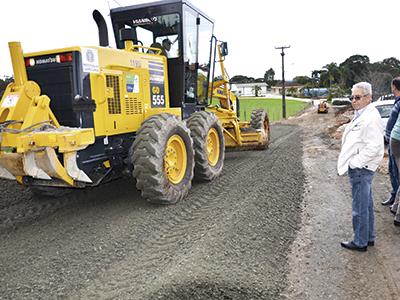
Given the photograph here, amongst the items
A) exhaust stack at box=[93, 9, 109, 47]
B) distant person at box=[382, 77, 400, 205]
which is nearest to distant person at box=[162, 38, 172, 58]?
exhaust stack at box=[93, 9, 109, 47]

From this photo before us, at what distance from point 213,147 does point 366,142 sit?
3782 mm

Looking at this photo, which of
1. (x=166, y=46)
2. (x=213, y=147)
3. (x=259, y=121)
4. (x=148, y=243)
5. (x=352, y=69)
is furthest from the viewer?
(x=352, y=69)

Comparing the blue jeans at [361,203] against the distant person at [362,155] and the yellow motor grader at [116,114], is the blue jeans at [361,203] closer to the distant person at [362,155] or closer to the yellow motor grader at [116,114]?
the distant person at [362,155]

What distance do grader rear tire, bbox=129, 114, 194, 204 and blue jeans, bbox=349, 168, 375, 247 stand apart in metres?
2.36

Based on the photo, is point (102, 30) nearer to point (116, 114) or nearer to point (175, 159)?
point (116, 114)

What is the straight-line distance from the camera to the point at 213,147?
7195 mm

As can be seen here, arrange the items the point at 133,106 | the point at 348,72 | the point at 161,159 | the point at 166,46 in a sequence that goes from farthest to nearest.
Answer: the point at 348,72 → the point at 166,46 → the point at 133,106 → the point at 161,159

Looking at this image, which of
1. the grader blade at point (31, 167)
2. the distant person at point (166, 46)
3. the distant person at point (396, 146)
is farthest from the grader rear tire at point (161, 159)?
the distant person at point (396, 146)

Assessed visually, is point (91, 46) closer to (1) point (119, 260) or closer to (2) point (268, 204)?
(1) point (119, 260)

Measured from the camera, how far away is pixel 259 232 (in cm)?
425

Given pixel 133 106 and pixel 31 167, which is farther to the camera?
pixel 133 106

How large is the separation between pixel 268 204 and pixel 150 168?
1.71 meters

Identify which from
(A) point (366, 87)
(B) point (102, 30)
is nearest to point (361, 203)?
(A) point (366, 87)

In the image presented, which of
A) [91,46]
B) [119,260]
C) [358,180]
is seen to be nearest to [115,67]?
[91,46]
